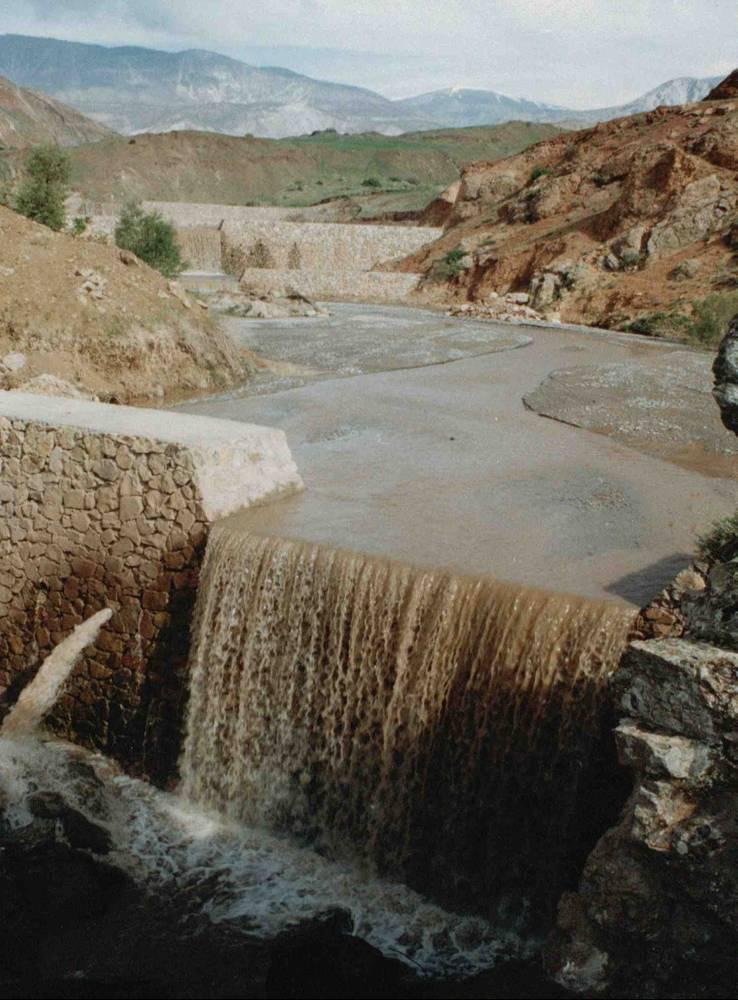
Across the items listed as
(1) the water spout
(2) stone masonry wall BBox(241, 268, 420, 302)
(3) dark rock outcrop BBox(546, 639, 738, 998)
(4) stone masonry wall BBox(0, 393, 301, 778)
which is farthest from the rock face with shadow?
(2) stone masonry wall BBox(241, 268, 420, 302)

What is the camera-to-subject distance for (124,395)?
12828 mm

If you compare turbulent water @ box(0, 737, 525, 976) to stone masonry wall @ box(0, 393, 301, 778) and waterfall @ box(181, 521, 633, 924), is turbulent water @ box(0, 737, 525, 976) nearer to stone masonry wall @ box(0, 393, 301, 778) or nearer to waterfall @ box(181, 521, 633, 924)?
waterfall @ box(181, 521, 633, 924)

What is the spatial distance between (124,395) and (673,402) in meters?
7.55

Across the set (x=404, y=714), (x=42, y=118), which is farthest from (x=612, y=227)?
(x=42, y=118)

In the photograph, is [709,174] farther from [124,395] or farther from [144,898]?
[144,898]

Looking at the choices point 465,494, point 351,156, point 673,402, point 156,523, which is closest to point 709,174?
point 673,402

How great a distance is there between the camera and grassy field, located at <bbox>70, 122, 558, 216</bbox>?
244 feet

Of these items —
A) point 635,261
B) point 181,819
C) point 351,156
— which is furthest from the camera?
point 351,156

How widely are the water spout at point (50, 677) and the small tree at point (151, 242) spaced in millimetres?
15964

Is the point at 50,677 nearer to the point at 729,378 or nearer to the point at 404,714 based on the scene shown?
the point at 404,714

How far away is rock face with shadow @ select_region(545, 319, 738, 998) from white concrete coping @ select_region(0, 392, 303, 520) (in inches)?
138

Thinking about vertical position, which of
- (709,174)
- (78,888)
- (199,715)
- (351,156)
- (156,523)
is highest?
(351,156)

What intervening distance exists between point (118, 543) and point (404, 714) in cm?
274

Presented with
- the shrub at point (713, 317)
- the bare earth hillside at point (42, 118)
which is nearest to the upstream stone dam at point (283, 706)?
the shrub at point (713, 317)
